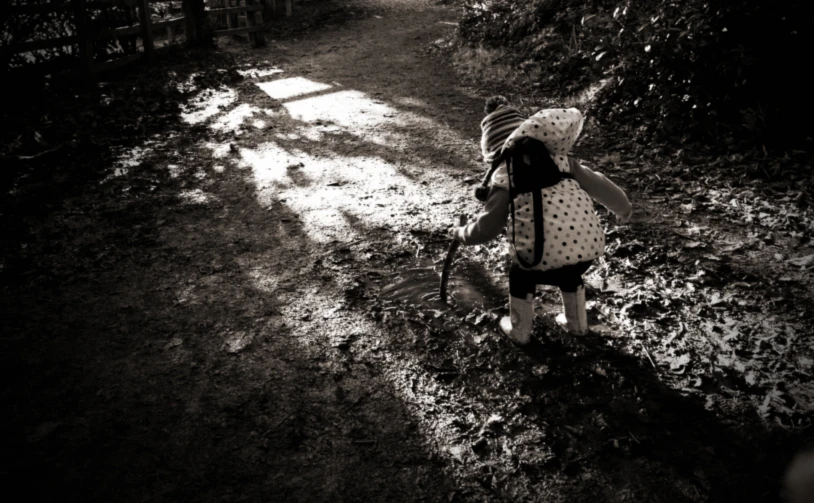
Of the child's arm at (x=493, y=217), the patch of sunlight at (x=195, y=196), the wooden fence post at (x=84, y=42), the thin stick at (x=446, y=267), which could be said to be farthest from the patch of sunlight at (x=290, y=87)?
the child's arm at (x=493, y=217)

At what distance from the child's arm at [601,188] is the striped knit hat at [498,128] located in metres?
0.36

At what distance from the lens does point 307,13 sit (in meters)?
17.3

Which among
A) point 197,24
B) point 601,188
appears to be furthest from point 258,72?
point 601,188

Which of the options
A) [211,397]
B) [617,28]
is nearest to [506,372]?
[211,397]

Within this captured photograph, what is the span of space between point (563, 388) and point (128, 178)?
15.4 ft

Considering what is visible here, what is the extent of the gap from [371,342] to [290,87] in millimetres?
7282

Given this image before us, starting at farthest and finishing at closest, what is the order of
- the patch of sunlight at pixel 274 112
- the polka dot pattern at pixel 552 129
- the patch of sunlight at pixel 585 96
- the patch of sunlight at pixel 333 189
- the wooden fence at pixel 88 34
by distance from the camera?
1. the patch of sunlight at pixel 274 112
2. the wooden fence at pixel 88 34
3. the patch of sunlight at pixel 585 96
4. the patch of sunlight at pixel 333 189
5. the polka dot pattern at pixel 552 129

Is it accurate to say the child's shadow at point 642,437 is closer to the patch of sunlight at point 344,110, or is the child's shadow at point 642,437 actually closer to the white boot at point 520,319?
the white boot at point 520,319

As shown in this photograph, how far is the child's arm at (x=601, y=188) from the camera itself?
2.91 metres

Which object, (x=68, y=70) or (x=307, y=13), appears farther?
(x=307, y=13)

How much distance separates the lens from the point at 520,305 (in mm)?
3000

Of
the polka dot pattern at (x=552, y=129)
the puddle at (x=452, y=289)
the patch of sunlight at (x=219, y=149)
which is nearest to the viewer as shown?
the polka dot pattern at (x=552, y=129)

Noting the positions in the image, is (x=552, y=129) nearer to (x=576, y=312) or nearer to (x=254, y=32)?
(x=576, y=312)

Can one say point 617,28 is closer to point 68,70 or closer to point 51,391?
point 51,391
